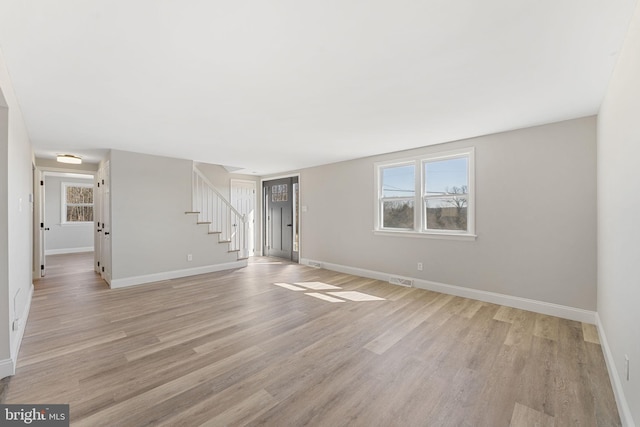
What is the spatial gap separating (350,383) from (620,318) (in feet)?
6.36

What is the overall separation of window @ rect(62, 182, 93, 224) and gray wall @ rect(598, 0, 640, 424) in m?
11.6

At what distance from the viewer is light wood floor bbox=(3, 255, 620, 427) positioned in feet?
5.67

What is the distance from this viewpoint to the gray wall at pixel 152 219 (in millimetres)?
4605

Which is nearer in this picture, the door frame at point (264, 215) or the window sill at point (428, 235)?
the window sill at point (428, 235)

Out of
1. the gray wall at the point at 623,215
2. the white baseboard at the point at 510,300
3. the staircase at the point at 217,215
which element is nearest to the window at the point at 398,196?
the white baseboard at the point at 510,300

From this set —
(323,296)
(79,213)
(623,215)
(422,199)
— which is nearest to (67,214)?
(79,213)

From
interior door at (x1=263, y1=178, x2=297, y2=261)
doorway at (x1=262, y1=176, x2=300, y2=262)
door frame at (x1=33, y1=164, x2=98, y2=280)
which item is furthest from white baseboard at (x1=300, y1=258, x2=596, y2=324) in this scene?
door frame at (x1=33, y1=164, x2=98, y2=280)

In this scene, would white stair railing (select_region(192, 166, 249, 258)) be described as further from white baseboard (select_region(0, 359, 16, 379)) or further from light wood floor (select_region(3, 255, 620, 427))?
white baseboard (select_region(0, 359, 16, 379))

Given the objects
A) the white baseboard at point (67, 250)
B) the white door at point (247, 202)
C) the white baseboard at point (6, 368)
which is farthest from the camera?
the white baseboard at point (67, 250)

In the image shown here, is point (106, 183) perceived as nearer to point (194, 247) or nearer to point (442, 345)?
point (194, 247)

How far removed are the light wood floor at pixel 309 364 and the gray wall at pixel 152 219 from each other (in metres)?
1.06

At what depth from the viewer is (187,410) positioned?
1732 millimetres

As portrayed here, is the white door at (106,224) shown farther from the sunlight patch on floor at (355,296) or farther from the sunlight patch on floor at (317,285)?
the sunlight patch on floor at (355,296)

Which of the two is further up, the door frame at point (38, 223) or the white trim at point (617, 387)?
the door frame at point (38, 223)
